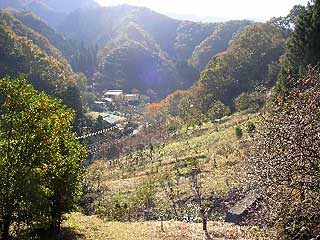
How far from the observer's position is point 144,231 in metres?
18.2

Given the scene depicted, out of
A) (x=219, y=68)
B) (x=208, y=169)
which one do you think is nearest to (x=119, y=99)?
(x=219, y=68)

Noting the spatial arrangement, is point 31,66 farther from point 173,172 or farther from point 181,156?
point 173,172

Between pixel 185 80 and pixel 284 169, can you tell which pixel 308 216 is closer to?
pixel 284 169

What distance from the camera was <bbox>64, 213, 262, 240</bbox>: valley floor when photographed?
1609 cm

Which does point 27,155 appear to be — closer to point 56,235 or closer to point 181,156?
point 56,235

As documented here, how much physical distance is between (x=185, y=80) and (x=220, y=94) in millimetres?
69614

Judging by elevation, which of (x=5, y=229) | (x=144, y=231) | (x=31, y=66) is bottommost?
(x=144, y=231)

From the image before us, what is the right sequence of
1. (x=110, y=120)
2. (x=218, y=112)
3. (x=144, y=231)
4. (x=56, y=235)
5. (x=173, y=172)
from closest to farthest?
(x=56, y=235) < (x=144, y=231) < (x=173, y=172) < (x=218, y=112) < (x=110, y=120)

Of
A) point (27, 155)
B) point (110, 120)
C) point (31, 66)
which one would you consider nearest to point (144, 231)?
point (27, 155)

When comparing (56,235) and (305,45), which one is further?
(305,45)

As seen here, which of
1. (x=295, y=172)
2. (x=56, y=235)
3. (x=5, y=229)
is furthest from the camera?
(x=56, y=235)

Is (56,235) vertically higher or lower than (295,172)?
lower

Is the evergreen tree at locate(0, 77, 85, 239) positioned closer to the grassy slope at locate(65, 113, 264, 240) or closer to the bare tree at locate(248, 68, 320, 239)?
the grassy slope at locate(65, 113, 264, 240)

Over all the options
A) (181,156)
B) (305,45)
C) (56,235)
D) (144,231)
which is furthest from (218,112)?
(56,235)
